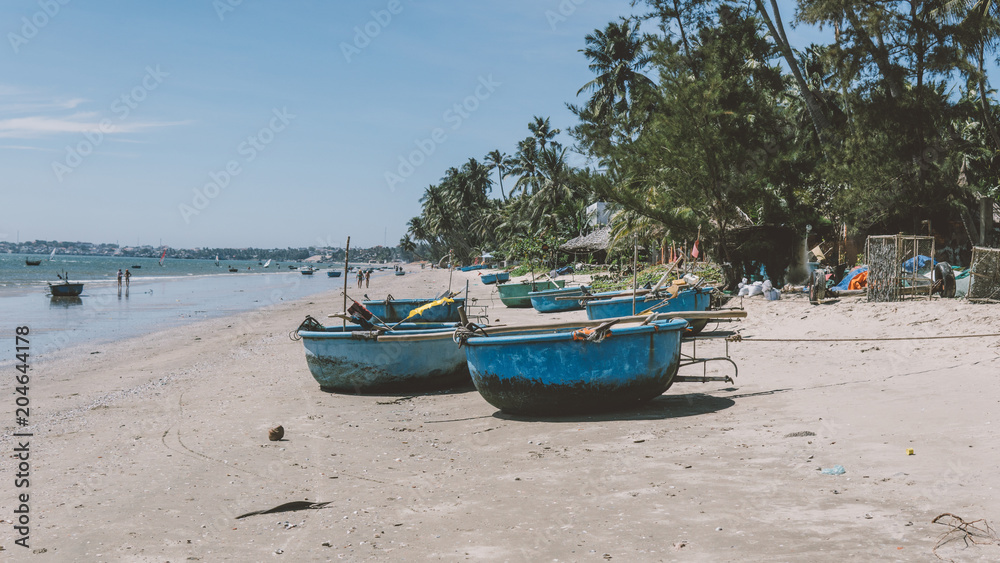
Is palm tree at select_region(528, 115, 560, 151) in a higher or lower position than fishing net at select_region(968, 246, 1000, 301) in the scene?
higher

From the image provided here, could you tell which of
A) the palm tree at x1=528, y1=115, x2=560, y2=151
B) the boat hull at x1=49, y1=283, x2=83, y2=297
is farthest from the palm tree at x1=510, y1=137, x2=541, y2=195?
the boat hull at x1=49, y1=283, x2=83, y2=297

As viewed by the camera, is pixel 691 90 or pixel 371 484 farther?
pixel 691 90

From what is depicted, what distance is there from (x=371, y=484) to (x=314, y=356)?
5468 mm

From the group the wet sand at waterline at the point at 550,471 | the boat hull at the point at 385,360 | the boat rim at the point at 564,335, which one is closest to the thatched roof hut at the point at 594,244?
the boat hull at the point at 385,360

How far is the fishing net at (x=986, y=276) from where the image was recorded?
1370cm

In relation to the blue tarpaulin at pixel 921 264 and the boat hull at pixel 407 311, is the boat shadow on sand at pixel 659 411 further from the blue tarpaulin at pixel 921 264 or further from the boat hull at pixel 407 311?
the blue tarpaulin at pixel 921 264

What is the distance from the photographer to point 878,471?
5512 millimetres

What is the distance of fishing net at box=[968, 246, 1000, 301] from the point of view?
1370 cm

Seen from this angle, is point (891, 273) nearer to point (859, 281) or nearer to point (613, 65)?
point (859, 281)

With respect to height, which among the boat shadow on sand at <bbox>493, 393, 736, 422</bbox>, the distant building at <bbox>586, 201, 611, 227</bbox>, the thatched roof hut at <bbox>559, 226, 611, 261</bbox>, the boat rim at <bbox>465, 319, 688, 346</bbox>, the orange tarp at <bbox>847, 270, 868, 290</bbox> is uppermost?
the distant building at <bbox>586, 201, 611, 227</bbox>

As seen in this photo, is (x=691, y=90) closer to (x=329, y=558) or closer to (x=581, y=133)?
(x=581, y=133)

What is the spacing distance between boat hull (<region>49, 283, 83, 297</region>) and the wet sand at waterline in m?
34.8

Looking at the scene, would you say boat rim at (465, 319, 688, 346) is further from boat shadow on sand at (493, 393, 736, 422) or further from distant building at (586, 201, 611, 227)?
distant building at (586, 201, 611, 227)

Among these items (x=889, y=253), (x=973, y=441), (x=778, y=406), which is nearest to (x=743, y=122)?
(x=889, y=253)
